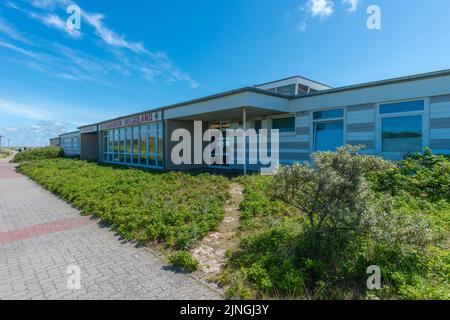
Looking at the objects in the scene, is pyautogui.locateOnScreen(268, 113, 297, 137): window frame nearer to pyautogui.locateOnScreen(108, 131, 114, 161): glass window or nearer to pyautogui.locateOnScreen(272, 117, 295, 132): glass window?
pyautogui.locateOnScreen(272, 117, 295, 132): glass window

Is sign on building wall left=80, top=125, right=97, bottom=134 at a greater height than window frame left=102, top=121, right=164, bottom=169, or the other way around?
sign on building wall left=80, top=125, right=97, bottom=134

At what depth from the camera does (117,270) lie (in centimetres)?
386

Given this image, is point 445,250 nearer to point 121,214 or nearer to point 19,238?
point 121,214

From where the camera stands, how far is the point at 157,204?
6984 millimetres

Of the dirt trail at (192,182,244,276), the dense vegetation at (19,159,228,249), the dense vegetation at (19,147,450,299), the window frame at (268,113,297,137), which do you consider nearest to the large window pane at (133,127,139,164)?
the dense vegetation at (19,159,228,249)

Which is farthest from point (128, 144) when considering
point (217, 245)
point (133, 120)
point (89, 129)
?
point (217, 245)

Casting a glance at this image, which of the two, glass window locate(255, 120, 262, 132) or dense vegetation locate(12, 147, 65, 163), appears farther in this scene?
dense vegetation locate(12, 147, 65, 163)

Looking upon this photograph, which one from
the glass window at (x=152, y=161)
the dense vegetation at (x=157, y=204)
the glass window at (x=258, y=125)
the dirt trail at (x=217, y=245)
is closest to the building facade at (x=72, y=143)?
the glass window at (x=152, y=161)

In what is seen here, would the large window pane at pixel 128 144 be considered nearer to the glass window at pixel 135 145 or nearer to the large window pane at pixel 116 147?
the glass window at pixel 135 145

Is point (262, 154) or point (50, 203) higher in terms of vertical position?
point (262, 154)

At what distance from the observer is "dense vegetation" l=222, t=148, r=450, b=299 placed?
3082 millimetres

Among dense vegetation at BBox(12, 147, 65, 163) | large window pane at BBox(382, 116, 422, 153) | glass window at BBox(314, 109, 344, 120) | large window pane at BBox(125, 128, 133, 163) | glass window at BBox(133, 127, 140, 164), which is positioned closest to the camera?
large window pane at BBox(382, 116, 422, 153)

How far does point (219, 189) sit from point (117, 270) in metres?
5.19
